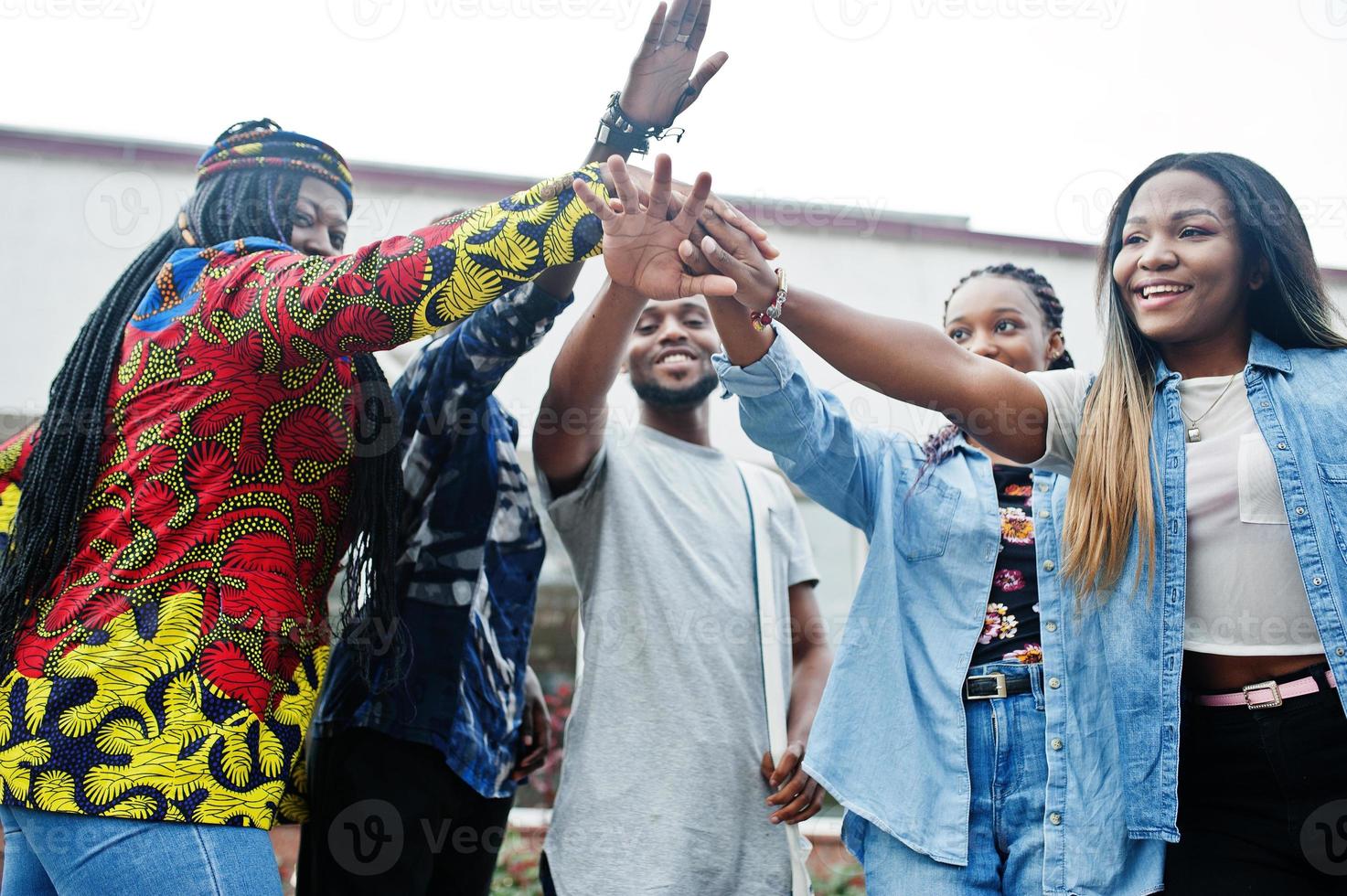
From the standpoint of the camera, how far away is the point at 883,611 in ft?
6.88

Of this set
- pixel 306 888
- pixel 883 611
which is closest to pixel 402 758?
pixel 306 888

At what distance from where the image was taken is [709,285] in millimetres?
1799

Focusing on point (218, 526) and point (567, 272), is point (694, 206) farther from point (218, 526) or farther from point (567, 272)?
point (218, 526)

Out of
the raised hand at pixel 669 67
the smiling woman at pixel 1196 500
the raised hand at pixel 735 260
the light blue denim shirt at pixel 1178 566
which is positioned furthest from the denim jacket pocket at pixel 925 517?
the raised hand at pixel 669 67

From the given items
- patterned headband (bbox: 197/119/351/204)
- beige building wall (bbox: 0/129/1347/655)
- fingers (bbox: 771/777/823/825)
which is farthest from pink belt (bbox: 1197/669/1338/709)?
beige building wall (bbox: 0/129/1347/655)

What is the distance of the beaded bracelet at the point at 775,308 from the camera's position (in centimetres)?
189

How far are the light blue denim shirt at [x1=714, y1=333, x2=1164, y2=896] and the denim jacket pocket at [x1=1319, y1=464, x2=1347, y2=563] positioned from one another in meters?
0.43

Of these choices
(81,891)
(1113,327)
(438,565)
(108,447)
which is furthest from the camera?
(438,565)

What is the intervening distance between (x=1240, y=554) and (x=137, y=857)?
5.97ft

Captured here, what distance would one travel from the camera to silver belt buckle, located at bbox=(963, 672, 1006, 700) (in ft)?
6.39

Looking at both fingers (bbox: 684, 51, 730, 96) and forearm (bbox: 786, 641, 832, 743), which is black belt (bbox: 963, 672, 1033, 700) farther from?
fingers (bbox: 684, 51, 730, 96)

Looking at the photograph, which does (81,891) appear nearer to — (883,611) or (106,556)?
(106,556)

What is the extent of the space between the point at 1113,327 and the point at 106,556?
1.88 m

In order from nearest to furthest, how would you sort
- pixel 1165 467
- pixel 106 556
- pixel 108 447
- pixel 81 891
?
1. pixel 81 891
2. pixel 106 556
3. pixel 108 447
4. pixel 1165 467
